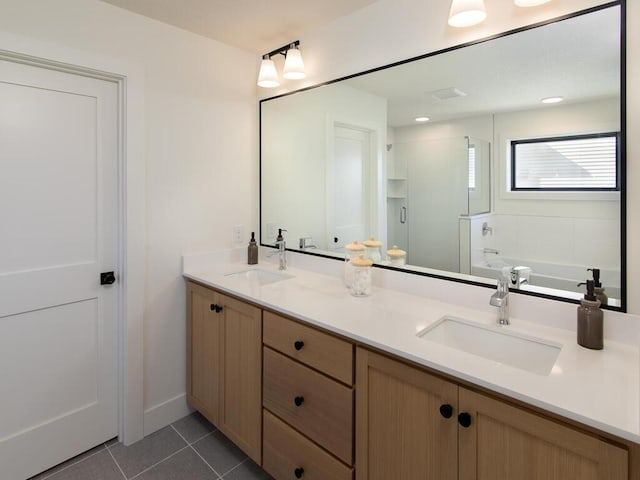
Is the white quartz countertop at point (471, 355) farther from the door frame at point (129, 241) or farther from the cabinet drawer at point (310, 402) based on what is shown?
the door frame at point (129, 241)

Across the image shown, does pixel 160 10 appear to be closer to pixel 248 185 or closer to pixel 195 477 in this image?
pixel 248 185

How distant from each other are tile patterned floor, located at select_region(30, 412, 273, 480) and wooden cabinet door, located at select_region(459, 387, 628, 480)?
1181mm

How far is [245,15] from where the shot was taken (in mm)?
1894

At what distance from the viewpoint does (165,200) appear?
6.78 ft

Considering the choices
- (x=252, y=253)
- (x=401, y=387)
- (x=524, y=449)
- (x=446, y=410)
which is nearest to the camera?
(x=524, y=449)

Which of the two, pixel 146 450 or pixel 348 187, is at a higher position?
pixel 348 187

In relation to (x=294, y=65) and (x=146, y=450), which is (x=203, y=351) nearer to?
(x=146, y=450)

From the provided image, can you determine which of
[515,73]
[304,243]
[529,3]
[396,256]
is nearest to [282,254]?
[304,243]

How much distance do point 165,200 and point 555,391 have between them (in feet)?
6.53

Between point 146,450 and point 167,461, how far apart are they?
0.56 feet

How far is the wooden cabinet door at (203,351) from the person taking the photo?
1.93 m

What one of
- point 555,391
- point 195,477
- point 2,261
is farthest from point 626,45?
point 2,261

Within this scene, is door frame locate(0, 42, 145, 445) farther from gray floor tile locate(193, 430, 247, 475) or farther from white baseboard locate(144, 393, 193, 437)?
gray floor tile locate(193, 430, 247, 475)

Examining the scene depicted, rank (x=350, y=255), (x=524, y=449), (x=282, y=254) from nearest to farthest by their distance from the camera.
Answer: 1. (x=524, y=449)
2. (x=350, y=255)
3. (x=282, y=254)
